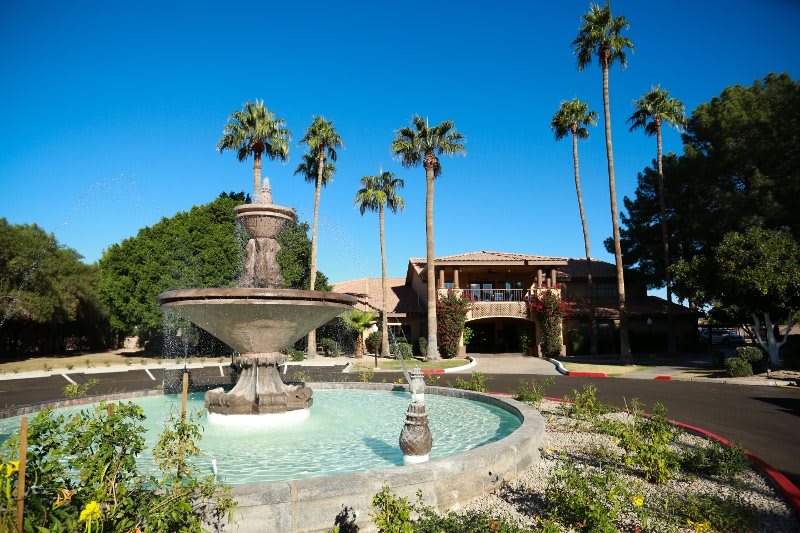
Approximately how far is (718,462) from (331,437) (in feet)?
19.1

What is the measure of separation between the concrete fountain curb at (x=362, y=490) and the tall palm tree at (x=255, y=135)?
3001 cm

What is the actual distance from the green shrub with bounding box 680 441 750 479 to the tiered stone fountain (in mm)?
6411

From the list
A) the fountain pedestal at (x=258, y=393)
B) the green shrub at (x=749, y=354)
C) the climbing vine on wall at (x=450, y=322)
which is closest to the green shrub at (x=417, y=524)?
the fountain pedestal at (x=258, y=393)

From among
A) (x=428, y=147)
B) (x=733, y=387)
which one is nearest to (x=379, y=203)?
(x=428, y=147)

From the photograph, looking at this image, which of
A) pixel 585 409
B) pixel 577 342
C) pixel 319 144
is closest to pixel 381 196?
pixel 319 144

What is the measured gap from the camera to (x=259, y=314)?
9367 millimetres

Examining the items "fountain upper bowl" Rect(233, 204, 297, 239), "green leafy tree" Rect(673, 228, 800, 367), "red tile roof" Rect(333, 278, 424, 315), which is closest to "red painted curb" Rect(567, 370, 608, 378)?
"green leafy tree" Rect(673, 228, 800, 367)

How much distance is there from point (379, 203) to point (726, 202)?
76.4ft

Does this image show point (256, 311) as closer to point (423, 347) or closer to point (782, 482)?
point (782, 482)

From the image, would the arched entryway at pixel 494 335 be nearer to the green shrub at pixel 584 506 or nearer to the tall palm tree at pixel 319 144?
the tall palm tree at pixel 319 144

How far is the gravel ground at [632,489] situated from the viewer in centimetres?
511

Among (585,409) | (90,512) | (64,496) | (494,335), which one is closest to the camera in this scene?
(90,512)

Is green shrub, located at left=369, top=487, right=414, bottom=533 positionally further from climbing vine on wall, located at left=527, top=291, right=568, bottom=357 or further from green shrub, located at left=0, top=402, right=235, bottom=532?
climbing vine on wall, located at left=527, top=291, right=568, bottom=357

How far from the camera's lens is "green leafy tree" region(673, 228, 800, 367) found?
20.4 metres
